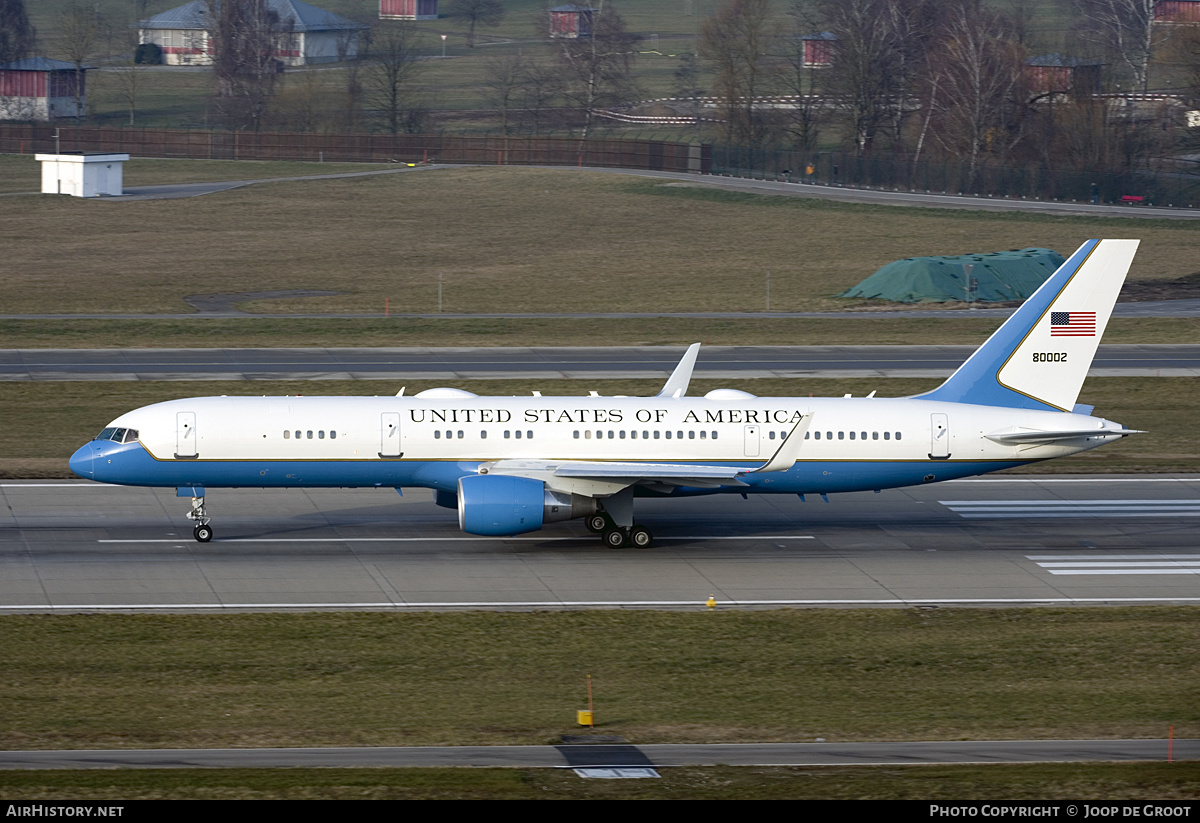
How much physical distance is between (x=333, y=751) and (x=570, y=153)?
133m

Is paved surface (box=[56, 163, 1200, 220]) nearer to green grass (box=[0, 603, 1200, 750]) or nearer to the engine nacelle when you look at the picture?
the engine nacelle

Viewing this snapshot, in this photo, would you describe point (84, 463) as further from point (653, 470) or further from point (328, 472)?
point (653, 470)

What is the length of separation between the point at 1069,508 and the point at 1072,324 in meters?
6.29

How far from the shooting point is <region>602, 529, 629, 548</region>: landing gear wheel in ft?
133

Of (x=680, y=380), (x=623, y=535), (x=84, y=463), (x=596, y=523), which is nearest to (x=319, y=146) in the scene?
(x=680, y=380)

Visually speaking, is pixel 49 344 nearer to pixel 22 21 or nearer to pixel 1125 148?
pixel 1125 148

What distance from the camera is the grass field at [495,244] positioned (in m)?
90.2

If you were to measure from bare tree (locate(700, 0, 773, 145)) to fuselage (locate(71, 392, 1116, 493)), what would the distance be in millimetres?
121980

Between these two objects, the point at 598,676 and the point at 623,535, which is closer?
the point at 598,676

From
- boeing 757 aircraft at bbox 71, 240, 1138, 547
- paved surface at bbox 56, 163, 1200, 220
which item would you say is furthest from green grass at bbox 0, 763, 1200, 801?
paved surface at bbox 56, 163, 1200, 220

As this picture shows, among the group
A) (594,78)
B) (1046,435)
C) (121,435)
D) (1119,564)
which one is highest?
(594,78)

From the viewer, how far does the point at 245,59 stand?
184000 mm

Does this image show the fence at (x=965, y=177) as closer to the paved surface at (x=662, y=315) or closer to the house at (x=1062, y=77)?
the house at (x=1062, y=77)

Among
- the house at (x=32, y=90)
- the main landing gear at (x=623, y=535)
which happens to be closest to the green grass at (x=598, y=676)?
the main landing gear at (x=623, y=535)
